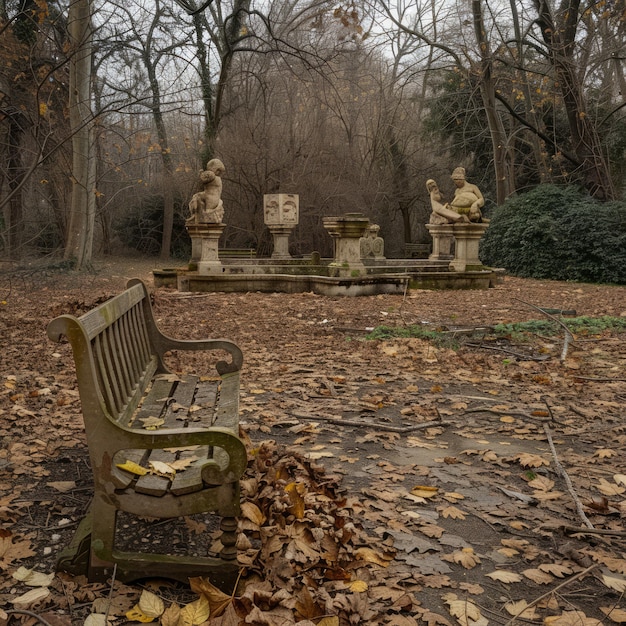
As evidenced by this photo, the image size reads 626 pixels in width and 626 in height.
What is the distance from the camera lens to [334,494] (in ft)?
11.3

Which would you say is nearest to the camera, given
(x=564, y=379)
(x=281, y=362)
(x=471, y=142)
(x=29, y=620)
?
(x=29, y=620)

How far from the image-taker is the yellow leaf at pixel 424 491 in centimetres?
355

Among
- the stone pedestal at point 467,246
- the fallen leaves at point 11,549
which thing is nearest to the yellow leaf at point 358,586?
the fallen leaves at point 11,549

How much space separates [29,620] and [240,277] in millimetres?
12178

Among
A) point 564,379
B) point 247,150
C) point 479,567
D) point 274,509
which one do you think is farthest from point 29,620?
point 247,150

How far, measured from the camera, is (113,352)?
3.37 metres

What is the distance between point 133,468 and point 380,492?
144 cm

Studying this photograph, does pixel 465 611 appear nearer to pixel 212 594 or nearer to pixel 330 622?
pixel 330 622

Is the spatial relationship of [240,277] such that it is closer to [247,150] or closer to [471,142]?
[247,150]

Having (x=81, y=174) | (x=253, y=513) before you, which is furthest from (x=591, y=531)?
(x=81, y=174)

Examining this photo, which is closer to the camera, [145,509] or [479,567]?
[145,509]

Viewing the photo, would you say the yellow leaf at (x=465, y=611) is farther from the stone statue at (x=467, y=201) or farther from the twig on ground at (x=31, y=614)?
the stone statue at (x=467, y=201)

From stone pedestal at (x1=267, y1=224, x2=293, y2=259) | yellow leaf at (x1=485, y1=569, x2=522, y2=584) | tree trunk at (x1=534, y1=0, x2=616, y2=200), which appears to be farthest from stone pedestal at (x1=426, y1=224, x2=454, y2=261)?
yellow leaf at (x1=485, y1=569, x2=522, y2=584)

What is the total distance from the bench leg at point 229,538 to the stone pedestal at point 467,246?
15.0m
